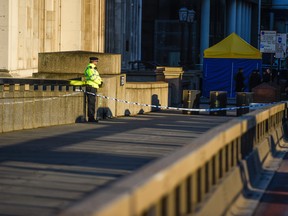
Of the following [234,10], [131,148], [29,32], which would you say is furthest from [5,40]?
[234,10]

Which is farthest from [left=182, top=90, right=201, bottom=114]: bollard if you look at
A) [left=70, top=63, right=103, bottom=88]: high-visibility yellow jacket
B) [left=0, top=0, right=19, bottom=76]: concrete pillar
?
[left=70, top=63, right=103, bottom=88]: high-visibility yellow jacket

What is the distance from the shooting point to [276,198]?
43.7 ft

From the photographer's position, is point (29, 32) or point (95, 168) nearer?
point (95, 168)

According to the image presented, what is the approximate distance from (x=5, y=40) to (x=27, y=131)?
1246cm

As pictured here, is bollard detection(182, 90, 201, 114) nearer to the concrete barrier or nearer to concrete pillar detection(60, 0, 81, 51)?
the concrete barrier

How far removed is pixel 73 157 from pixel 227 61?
112 feet

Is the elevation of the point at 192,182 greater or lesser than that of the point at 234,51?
lesser

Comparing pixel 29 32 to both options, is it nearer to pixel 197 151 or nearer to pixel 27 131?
pixel 27 131

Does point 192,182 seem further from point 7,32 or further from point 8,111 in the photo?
point 7,32

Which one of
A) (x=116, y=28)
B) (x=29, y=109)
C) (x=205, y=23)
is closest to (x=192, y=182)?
(x=29, y=109)

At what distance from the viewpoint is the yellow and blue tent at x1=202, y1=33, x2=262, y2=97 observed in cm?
4950

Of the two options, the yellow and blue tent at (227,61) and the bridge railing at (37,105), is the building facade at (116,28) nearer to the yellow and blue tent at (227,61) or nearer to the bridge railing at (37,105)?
the yellow and blue tent at (227,61)

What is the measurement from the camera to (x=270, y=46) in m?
42.2

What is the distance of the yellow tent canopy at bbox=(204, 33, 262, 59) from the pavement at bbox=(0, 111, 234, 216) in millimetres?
21718
